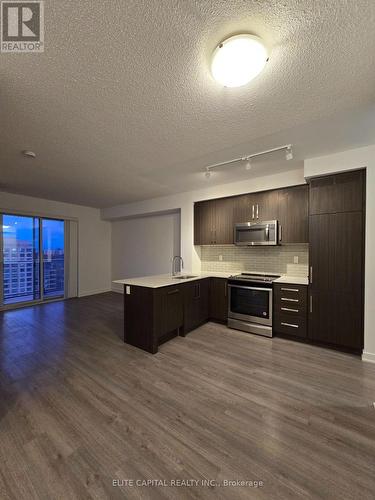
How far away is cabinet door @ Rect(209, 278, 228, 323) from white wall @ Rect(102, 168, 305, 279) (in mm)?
787

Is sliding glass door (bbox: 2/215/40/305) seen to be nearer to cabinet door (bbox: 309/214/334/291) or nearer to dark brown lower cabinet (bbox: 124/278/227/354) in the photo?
dark brown lower cabinet (bbox: 124/278/227/354)

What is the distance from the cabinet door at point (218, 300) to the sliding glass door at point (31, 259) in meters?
4.45

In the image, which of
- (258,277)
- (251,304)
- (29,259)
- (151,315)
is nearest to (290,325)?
(251,304)

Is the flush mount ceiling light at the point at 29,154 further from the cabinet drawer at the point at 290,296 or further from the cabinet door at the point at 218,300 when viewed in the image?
the cabinet drawer at the point at 290,296

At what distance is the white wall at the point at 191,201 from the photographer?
11.7 ft

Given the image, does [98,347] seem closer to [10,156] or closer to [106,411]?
[106,411]

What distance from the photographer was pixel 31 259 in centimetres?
541

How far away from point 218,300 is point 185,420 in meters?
2.32

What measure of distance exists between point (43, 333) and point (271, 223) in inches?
166

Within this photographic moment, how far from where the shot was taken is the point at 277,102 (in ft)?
5.89

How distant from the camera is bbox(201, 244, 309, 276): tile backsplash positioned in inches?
147

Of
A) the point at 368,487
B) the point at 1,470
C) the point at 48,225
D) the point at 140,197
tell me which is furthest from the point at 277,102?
the point at 48,225

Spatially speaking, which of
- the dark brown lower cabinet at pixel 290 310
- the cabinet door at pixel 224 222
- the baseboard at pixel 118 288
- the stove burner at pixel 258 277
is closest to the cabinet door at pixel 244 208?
the cabinet door at pixel 224 222

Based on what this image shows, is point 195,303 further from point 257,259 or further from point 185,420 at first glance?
point 185,420
